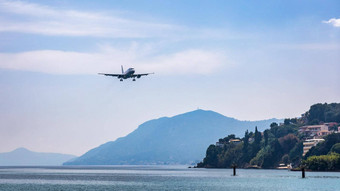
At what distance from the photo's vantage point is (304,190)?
5822 inches

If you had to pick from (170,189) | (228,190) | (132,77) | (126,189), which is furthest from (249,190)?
(132,77)

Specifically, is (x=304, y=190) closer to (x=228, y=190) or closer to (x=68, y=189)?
(x=228, y=190)

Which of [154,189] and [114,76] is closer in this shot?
[154,189]

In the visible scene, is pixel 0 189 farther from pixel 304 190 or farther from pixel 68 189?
pixel 304 190

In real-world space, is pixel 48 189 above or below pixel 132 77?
below

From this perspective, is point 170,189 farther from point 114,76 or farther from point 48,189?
point 114,76

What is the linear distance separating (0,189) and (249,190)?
64.8m

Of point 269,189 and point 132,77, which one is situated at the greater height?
point 132,77

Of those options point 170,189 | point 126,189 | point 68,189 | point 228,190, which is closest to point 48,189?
point 68,189

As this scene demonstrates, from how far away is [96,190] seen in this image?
14925cm

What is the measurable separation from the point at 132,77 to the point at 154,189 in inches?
2034

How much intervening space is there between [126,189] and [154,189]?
7.34 meters

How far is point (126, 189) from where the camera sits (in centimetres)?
15275

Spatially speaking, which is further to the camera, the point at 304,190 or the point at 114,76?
the point at 114,76
